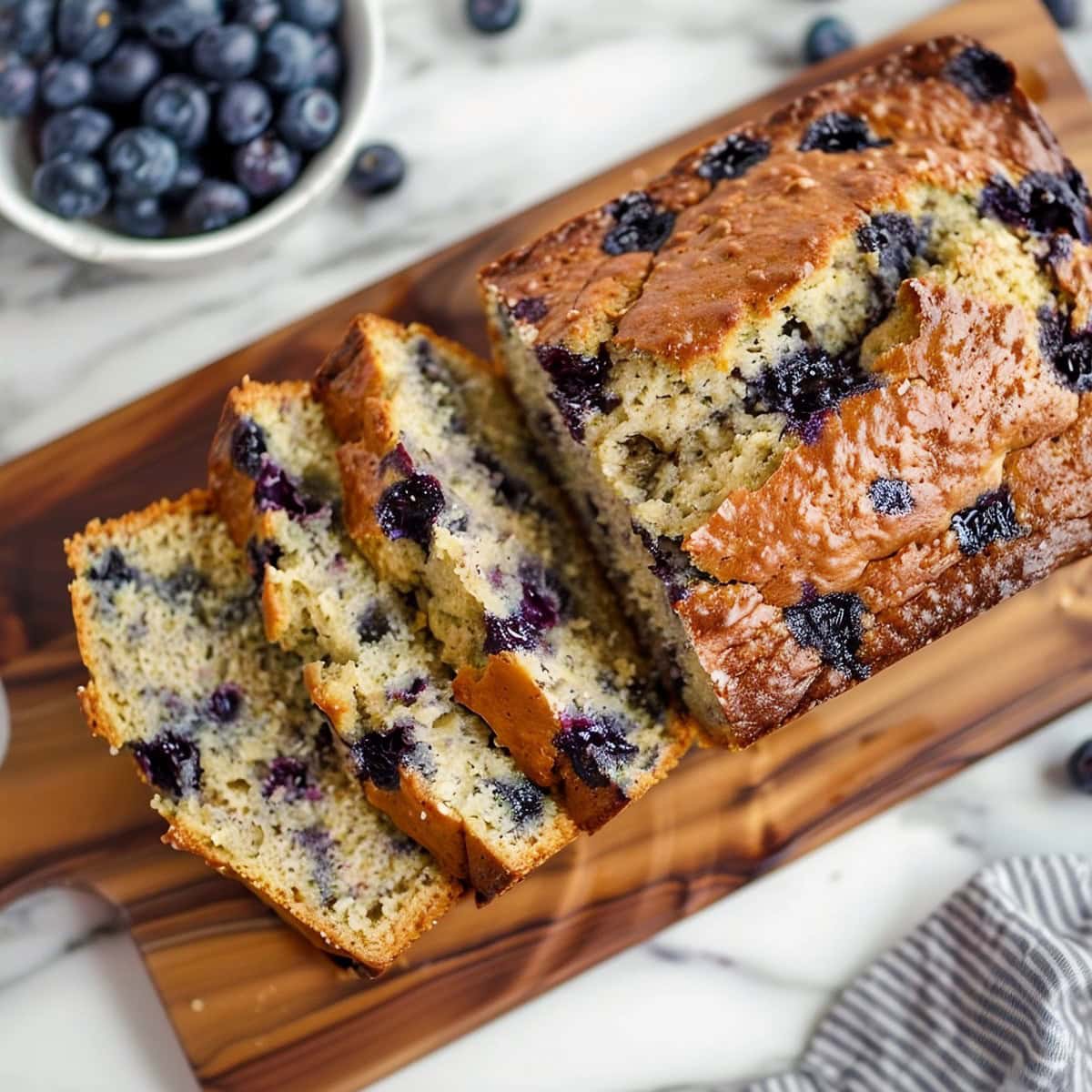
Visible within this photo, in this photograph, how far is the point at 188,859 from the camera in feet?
9.21

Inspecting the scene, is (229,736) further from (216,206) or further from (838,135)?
(838,135)

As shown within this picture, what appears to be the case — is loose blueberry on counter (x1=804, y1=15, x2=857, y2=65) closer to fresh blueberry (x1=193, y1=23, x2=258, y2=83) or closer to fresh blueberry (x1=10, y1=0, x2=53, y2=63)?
fresh blueberry (x1=193, y1=23, x2=258, y2=83)

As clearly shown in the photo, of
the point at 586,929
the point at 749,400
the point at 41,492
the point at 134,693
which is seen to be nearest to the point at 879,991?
the point at 586,929

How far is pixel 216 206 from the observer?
279 cm

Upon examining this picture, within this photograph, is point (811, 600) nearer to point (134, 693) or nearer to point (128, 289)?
point (134, 693)

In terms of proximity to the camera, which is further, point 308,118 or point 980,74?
point 308,118

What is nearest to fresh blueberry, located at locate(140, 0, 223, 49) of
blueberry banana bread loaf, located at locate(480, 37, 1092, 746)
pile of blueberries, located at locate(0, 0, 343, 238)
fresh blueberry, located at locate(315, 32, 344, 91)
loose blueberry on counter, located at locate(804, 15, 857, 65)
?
pile of blueberries, located at locate(0, 0, 343, 238)

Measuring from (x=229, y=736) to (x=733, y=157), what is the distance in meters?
1.54

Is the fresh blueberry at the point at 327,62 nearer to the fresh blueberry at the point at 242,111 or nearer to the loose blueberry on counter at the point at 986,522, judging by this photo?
the fresh blueberry at the point at 242,111

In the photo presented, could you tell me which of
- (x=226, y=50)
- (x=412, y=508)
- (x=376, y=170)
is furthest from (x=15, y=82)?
(x=412, y=508)

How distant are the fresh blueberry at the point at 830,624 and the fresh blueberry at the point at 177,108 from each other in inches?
65.0

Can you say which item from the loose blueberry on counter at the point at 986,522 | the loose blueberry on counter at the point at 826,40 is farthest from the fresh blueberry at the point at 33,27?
the loose blueberry on counter at the point at 986,522

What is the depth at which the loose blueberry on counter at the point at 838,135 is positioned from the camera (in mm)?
2480

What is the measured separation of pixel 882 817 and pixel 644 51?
1978 mm
